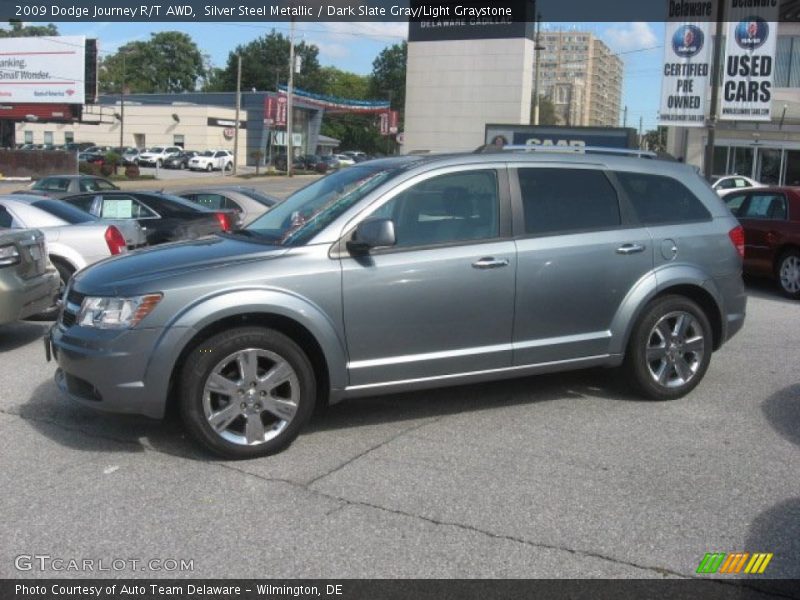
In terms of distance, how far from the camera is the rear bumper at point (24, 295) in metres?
7.48

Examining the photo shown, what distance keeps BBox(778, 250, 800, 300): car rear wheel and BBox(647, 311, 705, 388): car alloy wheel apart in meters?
6.22

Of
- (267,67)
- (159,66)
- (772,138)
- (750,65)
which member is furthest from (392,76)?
(750,65)

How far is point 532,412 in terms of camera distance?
5828 mm

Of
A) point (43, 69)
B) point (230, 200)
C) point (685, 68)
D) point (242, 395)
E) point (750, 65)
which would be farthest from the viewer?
point (43, 69)

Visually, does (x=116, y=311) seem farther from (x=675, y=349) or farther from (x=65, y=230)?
(x=65, y=230)

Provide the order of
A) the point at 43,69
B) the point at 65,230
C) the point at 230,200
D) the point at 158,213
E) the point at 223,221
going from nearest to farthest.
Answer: the point at 65,230, the point at 158,213, the point at 223,221, the point at 230,200, the point at 43,69

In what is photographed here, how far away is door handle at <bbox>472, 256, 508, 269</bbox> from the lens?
5.34m

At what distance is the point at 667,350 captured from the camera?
6.09m

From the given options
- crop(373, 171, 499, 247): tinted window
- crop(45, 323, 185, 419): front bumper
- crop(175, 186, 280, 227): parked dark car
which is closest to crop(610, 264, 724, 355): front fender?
crop(373, 171, 499, 247): tinted window

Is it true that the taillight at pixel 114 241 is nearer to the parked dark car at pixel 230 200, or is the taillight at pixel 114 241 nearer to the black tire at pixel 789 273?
the parked dark car at pixel 230 200

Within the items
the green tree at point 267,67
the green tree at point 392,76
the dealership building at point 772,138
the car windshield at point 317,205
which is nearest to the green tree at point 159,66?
the green tree at point 267,67

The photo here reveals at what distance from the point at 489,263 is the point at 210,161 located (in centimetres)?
6352

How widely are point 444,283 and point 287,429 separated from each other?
1.35m

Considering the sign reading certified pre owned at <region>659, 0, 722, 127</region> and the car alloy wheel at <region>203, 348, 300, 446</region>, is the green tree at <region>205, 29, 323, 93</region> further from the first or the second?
the car alloy wheel at <region>203, 348, 300, 446</region>
